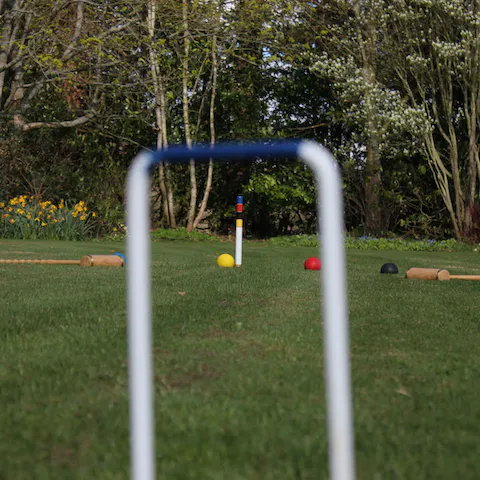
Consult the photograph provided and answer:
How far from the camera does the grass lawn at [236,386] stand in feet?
6.86

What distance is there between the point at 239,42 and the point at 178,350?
14.8m

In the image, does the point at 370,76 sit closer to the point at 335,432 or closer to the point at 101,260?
the point at 101,260

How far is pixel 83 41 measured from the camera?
12.7 m

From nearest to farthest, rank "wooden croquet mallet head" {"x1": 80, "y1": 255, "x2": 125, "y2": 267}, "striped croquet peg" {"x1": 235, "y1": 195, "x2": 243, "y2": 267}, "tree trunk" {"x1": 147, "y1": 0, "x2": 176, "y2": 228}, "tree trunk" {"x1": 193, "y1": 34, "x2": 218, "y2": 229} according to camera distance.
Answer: "striped croquet peg" {"x1": 235, "y1": 195, "x2": 243, "y2": 267}
"wooden croquet mallet head" {"x1": 80, "y1": 255, "x2": 125, "y2": 267}
"tree trunk" {"x1": 147, "y1": 0, "x2": 176, "y2": 228}
"tree trunk" {"x1": 193, "y1": 34, "x2": 218, "y2": 229}

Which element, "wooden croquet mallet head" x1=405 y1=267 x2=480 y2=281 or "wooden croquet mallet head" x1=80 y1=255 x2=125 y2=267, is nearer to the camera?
"wooden croquet mallet head" x1=405 y1=267 x2=480 y2=281

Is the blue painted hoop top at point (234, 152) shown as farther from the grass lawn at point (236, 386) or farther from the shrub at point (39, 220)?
the shrub at point (39, 220)

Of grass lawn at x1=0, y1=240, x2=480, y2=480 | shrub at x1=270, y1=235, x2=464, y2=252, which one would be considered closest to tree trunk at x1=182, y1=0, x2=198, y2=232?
shrub at x1=270, y1=235, x2=464, y2=252

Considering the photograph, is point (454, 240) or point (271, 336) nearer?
point (271, 336)

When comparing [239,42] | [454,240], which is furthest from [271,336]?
[239,42]

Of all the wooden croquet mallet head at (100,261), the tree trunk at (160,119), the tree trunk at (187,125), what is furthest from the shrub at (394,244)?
the wooden croquet mallet head at (100,261)

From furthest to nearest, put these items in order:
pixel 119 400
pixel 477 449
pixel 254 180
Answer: pixel 254 180 < pixel 119 400 < pixel 477 449

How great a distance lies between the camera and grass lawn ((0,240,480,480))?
2092mm

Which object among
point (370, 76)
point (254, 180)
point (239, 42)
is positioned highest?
point (239, 42)

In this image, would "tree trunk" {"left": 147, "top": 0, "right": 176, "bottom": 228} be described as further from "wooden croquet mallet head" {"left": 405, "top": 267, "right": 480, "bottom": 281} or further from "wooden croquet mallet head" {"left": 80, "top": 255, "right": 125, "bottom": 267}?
"wooden croquet mallet head" {"left": 405, "top": 267, "right": 480, "bottom": 281}
